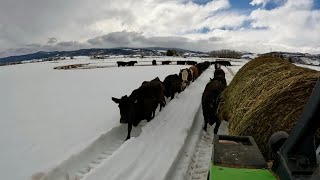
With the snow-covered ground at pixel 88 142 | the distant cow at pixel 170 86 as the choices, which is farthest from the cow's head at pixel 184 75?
the snow-covered ground at pixel 88 142

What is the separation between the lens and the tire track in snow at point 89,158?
236 inches

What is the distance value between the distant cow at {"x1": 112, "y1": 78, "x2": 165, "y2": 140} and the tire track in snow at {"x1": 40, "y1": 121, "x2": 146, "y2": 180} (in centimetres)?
38

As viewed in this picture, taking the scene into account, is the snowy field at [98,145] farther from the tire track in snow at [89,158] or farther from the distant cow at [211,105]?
the distant cow at [211,105]

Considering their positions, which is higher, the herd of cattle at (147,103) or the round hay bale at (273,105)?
the round hay bale at (273,105)

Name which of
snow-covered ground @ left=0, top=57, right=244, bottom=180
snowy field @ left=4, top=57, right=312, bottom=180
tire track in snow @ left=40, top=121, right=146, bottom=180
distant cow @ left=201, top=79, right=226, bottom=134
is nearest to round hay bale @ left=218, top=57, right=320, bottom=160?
snowy field @ left=4, top=57, right=312, bottom=180

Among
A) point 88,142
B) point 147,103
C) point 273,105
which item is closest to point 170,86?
point 147,103

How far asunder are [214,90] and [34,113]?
6.35 m

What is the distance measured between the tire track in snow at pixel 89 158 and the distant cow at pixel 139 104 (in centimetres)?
38

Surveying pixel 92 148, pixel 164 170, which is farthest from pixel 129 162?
pixel 92 148

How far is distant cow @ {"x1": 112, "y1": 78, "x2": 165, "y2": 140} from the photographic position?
922 centimetres

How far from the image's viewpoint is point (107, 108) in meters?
12.4

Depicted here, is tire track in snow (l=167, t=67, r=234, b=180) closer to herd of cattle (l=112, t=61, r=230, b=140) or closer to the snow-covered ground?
the snow-covered ground

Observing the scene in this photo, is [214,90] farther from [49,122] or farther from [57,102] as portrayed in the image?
[57,102]

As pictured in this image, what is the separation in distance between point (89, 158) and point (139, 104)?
315 centimetres
